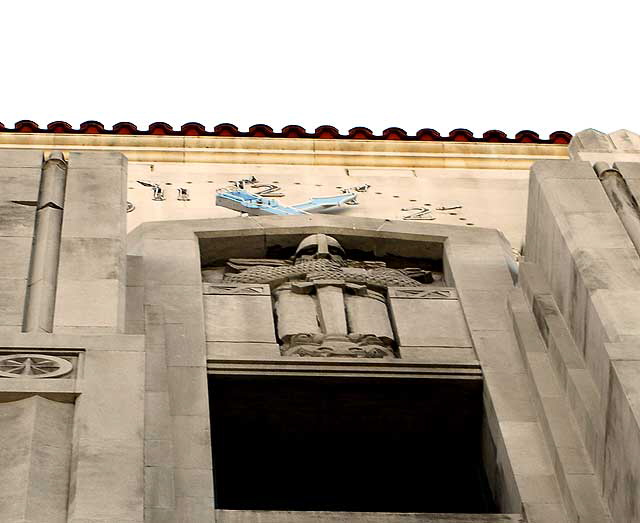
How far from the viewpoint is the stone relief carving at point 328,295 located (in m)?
17.0

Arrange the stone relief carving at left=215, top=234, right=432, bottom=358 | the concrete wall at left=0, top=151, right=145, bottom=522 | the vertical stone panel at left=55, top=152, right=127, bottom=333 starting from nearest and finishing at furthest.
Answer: the concrete wall at left=0, top=151, right=145, bottom=522 < the vertical stone panel at left=55, top=152, right=127, bottom=333 < the stone relief carving at left=215, top=234, right=432, bottom=358

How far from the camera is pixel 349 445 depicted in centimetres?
1691

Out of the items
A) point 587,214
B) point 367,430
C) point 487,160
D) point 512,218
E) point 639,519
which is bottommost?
point 639,519

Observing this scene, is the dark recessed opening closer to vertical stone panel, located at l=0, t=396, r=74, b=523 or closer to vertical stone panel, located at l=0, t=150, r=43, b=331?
vertical stone panel, located at l=0, t=150, r=43, b=331

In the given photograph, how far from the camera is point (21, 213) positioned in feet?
54.5

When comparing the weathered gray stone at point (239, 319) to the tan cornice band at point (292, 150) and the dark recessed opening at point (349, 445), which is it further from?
the tan cornice band at point (292, 150)

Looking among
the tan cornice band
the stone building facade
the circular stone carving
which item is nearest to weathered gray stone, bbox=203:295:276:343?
the stone building facade

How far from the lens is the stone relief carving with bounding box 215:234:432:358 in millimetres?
17016

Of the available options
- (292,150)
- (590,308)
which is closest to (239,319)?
(590,308)

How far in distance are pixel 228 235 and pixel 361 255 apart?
1.49m

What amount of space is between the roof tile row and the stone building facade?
455 cm

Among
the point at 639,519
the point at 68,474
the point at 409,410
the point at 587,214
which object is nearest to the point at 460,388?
the point at 409,410

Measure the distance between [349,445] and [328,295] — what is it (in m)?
1.71

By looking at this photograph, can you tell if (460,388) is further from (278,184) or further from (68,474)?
(278,184)
